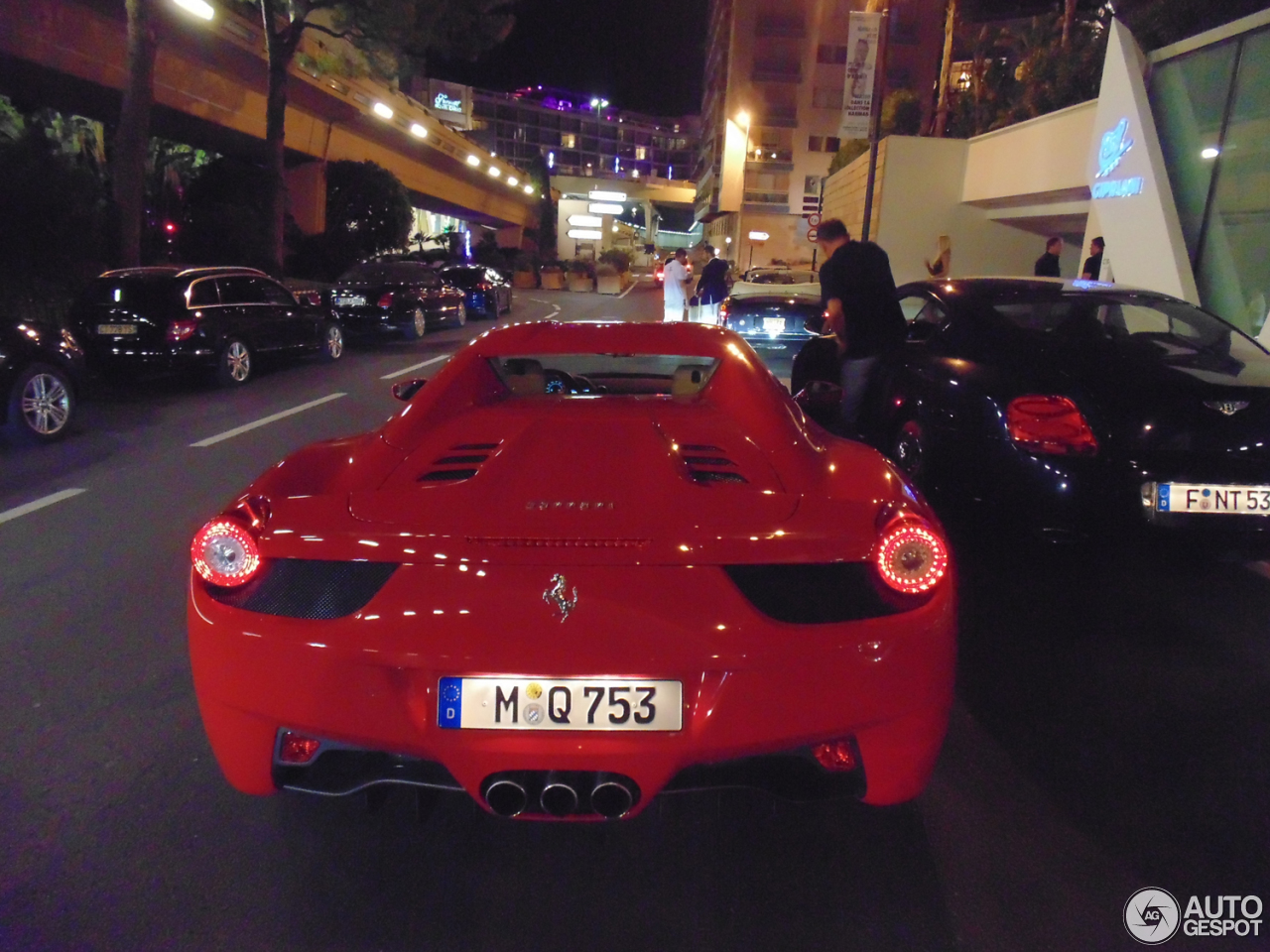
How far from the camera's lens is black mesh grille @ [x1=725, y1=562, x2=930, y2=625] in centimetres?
202

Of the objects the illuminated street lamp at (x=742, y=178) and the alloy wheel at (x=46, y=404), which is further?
the illuminated street lamp at (x=742, y=178)

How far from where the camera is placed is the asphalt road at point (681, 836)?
7.03 feet

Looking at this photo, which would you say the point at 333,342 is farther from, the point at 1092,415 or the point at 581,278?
the point at 581,278

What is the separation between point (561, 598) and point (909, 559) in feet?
2.69

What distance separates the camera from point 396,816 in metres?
2.58

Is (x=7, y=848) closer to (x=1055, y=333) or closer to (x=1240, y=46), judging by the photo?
(x=1055, y=333)

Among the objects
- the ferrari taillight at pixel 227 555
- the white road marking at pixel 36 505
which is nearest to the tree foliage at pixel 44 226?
the white road marking at pixel 36 505

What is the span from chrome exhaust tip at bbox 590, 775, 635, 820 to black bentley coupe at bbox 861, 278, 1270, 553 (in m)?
3.01

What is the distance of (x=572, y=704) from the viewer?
1.95 meters

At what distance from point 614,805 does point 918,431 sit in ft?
13.3

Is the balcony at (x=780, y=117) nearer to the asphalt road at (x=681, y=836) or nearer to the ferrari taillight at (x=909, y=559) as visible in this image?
the asphalt road at (x=681, y=836)

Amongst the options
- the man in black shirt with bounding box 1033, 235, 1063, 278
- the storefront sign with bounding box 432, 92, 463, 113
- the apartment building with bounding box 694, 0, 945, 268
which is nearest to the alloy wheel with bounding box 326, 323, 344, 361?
the man in black shirt with bounding box 1033, 235, 1063, 278

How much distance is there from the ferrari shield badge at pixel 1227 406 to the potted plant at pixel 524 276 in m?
43.6

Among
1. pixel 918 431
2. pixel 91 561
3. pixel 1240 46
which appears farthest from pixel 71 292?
pixel 1240 46
